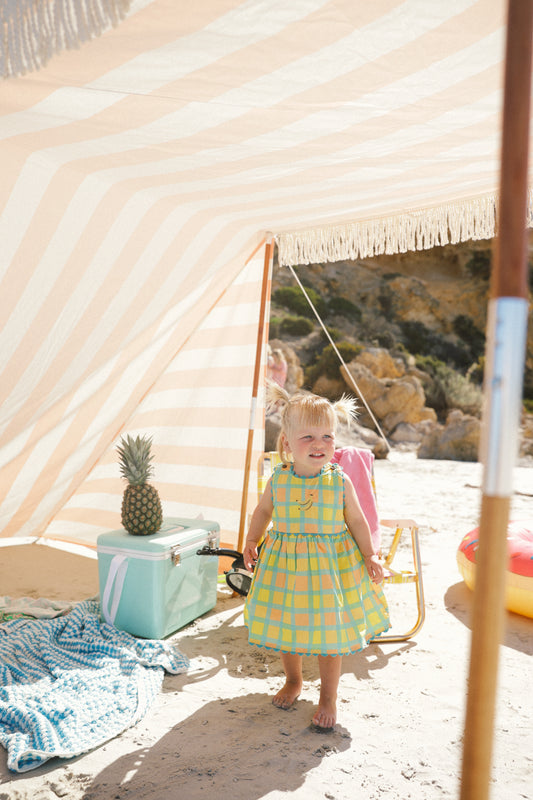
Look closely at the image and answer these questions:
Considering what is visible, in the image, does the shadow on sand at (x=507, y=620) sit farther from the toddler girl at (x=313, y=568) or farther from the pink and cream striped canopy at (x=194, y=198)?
the pink and cream striped canopy at (x=194, y=198)

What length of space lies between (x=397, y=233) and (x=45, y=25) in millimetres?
2277

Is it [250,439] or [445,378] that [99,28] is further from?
[445,378]

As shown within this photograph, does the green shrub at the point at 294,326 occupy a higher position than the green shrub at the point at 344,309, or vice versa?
the green shrub at the point at 344,309

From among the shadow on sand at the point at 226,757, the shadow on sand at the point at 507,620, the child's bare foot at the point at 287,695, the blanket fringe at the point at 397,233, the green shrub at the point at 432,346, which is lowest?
the shadow on sand at the point at 226,757

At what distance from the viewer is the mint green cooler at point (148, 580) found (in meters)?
2.64

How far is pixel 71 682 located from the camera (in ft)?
7.25

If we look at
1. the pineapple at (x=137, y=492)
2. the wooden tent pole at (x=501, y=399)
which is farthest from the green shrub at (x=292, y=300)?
the wooden tent pole at (x=501, y=399)

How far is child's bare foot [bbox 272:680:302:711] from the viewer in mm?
2137

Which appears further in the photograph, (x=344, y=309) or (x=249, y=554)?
(x=344, y=309)

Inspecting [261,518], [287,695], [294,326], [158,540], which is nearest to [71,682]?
[158,540]

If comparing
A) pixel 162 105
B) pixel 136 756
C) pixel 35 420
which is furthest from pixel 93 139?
pixel 136 756

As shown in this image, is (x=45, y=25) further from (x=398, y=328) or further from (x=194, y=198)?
(x=398, y=328)

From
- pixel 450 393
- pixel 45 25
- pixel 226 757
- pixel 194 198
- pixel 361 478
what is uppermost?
pixel 450 393

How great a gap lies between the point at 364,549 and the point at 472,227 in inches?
67.0
